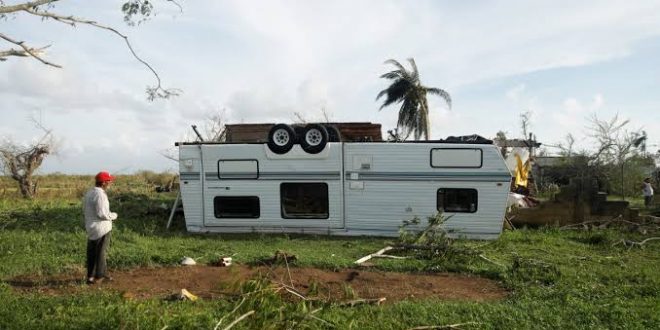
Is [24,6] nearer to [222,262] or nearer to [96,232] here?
[96,232]

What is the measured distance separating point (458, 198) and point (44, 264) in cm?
825

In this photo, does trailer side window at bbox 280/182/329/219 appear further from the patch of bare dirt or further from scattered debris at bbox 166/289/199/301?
scattered debris at bbox 166/289/199/301

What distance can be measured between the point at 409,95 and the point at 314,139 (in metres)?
16.1

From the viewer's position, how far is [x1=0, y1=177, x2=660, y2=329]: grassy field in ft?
19.9

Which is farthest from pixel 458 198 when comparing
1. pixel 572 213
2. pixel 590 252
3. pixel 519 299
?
pixel 519 299

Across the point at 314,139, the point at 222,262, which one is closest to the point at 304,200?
the point at 314,139

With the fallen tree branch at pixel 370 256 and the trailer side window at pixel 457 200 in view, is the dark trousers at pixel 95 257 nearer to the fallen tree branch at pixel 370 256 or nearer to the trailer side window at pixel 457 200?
the fallen tree branch at pixel 370 256

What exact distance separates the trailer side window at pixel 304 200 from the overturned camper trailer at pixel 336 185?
0.08 feet

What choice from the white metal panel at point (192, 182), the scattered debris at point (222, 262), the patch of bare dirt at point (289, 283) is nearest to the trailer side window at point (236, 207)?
the white metal panel at point (192, 182)

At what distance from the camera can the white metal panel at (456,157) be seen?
12.9m

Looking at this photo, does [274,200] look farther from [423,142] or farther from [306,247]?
[423,142]

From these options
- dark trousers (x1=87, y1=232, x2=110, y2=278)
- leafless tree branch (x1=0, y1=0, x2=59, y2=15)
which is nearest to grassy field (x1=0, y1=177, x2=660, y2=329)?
dark trousers (x1=87, y1=232, x2=110, y2=278)

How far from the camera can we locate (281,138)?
13602 mm

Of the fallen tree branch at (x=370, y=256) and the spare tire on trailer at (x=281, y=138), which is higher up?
the spare tire on trailer at (x=281, y=138)
